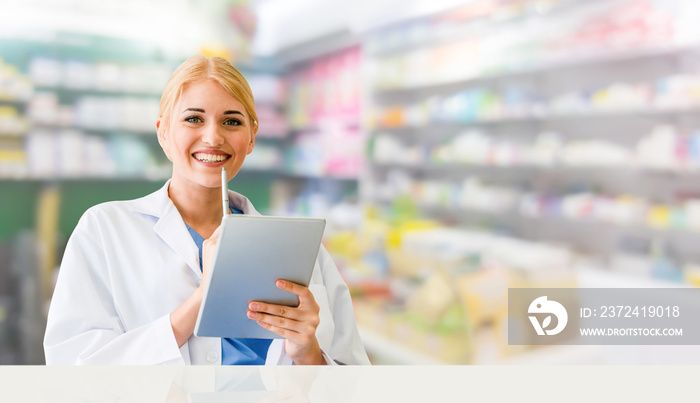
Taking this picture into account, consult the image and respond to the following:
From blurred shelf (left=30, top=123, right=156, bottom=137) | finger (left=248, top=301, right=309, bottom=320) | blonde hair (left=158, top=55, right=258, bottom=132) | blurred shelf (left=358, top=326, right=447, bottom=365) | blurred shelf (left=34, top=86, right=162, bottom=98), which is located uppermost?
blurred shelf (left=34, top=86, right=162, bottom=98)

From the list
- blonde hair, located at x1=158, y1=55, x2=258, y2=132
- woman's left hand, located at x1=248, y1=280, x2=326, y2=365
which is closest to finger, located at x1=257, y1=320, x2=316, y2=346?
woman's left hand, located at x1=248, y1=280, x2=326, y2=365

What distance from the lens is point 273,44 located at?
13.0 feet

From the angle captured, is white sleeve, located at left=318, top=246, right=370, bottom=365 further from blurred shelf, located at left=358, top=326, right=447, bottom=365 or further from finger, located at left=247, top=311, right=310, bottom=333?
blurred shelf, located at left=358, top=326, right=447, bottom=365

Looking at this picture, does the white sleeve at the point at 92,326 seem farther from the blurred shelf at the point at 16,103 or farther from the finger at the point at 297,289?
the blurred shelf at the point at 16,103

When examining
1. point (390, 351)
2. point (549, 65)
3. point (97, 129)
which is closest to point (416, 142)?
point (549, 65)

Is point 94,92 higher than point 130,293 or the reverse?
higher

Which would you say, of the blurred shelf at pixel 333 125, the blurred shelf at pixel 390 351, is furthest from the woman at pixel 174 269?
the blurred shelf at pixel 333 125

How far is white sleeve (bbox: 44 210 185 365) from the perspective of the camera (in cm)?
114

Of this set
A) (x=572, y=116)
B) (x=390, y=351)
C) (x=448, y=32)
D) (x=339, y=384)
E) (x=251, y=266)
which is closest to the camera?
(x=339, y=384)

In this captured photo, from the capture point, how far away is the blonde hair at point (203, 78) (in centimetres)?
126

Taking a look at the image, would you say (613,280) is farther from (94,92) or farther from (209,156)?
(94,92)

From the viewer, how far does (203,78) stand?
1268mm

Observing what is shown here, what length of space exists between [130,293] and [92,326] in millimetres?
98

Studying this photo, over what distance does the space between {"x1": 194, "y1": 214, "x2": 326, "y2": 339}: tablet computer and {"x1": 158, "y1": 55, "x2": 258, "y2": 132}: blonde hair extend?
0.41 metres
